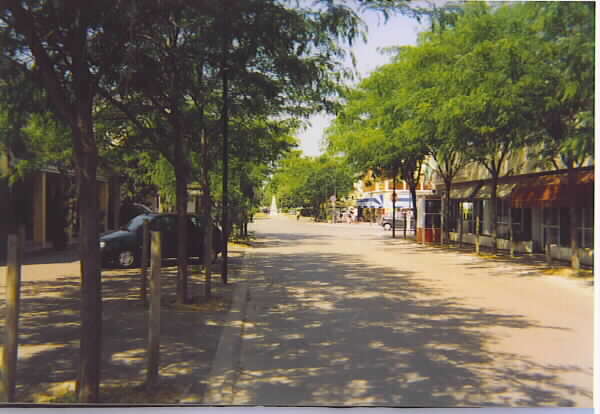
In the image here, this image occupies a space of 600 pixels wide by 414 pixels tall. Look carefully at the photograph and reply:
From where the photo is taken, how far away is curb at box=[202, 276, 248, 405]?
4.95m

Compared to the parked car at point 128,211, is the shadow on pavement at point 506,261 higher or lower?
lower

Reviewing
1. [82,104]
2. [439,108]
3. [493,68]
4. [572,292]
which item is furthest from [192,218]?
[82,104]

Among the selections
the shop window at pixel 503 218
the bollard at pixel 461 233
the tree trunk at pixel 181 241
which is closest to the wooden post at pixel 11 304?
the tree trunk at pixel 181 241

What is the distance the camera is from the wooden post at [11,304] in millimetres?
3893

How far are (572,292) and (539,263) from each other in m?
5.99

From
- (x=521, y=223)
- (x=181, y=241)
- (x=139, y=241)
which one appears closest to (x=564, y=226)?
(x=521, y=223)

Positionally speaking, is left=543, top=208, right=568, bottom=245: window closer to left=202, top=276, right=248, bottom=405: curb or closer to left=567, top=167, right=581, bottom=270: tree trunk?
left=567, top=167, right=581, bottom=270: tree trunk

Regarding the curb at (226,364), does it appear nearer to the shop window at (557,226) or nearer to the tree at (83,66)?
the tree at (83,66)

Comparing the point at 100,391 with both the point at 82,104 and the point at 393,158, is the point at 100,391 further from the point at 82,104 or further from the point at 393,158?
the point at 393,158

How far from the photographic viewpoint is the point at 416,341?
712cm

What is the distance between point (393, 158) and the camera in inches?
950

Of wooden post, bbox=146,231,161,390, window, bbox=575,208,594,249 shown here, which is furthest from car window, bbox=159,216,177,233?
window, bbox=575,208,594,249

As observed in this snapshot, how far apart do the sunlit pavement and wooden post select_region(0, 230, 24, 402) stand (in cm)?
187

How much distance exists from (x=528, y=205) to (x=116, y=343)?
14.7 metres
